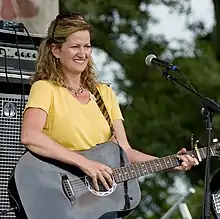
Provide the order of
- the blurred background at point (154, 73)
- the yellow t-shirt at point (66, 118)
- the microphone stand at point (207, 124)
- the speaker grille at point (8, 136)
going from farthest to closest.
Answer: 1. the blurred background at point (154, 73)
2. the speaker grille at point (8, 136)
3. the yellow t-shirt at point (66, 118)
4. the microphone stand at point (207, 124)

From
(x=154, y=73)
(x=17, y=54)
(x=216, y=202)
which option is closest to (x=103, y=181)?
(x=216, y=202)

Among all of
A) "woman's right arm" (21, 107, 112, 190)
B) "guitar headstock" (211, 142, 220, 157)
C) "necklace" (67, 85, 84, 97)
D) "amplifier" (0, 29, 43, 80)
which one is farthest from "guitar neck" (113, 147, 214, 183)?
"amplifier" (0, 29, 43, 80)

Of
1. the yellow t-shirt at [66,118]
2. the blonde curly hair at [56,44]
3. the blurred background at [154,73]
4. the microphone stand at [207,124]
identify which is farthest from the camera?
the blurred background at [154,73]

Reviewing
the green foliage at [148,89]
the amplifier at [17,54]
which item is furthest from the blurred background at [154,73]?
the amplifier at [17,54]

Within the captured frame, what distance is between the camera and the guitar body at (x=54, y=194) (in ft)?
11.1

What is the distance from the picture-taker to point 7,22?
410 cm

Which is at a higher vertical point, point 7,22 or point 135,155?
→ point 7,22

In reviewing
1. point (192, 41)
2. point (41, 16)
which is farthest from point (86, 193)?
point (192, 41)

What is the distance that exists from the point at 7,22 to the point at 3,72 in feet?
1.04

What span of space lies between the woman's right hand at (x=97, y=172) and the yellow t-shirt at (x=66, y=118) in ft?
0.35

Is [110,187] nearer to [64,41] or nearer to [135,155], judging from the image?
[135,155]

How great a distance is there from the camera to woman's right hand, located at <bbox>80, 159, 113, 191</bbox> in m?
3.42

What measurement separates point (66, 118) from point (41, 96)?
0.14m

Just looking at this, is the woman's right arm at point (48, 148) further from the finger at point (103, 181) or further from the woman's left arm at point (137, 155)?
the woman's left arm at point (137, 155)
